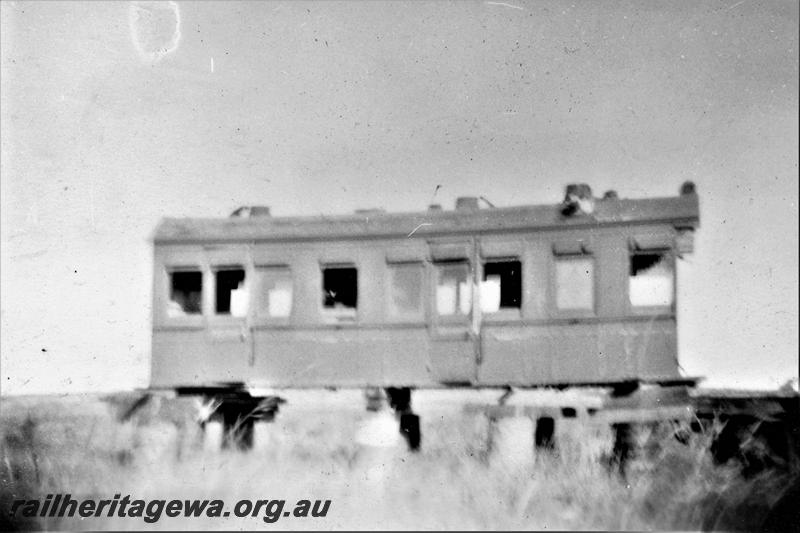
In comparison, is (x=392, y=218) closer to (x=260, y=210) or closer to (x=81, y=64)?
(x=260, y=210)

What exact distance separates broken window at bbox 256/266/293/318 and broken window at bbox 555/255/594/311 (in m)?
3.14

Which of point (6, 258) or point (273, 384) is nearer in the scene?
point (6, 258)

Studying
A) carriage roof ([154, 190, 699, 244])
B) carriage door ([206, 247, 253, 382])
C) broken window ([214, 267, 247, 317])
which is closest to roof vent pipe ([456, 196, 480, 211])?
carriage roof ([154, 190, 699, 244])

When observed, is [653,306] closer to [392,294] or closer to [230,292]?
[392,294]

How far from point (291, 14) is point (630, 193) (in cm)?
376

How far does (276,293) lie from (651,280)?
4.30 m

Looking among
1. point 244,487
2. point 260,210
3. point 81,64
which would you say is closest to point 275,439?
point 244,487

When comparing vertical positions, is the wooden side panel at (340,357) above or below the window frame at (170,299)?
below

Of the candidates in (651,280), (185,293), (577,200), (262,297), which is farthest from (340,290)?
(651,280)

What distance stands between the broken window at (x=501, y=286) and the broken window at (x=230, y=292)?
2877 millimetres

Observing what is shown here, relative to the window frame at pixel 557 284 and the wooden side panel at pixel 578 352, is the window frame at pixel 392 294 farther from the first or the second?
the window frame at pixel 557 284

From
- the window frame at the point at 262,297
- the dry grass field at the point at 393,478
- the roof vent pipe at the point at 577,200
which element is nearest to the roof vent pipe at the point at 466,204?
the roof vent pipe at the point at 577,200

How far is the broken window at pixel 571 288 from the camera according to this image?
8969mm

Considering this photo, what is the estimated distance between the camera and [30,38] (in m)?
6.49
